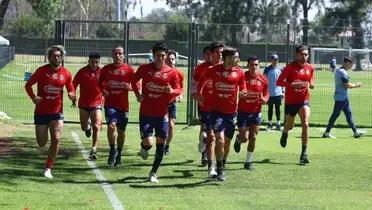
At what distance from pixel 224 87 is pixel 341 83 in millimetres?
6910

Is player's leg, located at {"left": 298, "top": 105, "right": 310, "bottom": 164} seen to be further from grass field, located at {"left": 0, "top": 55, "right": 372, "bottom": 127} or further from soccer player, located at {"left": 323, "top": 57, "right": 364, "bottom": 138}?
grass field, located at {"left": 0, "top": 55, "right": 372, "bottom": 127}

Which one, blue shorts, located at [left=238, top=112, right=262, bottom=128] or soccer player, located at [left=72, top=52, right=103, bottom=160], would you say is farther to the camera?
soccer player, located at [left=72, top=52, right=103, bottom=160]

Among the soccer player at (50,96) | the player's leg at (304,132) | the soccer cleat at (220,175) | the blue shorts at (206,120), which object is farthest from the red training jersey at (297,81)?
the soccer player at (50,96)

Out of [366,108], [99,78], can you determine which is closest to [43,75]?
[99,78]

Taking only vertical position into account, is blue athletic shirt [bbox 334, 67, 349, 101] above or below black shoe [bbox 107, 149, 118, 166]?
above

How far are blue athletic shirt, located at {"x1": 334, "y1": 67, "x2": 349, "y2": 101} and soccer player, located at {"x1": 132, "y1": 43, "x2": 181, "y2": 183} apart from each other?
7336 mm

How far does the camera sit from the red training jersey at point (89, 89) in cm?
1305

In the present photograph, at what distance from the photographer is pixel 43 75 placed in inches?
429

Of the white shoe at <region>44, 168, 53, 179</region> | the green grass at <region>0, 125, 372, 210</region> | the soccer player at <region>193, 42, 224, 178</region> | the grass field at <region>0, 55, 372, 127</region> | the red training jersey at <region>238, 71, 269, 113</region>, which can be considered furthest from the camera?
the grass field at <region>0, 55, 372, 127</region>

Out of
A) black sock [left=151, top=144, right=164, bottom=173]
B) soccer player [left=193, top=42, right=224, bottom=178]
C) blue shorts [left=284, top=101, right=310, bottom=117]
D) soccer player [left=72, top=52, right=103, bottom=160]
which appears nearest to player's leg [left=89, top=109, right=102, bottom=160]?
soccer player [left=72, top=52, right=103, bottom=160]

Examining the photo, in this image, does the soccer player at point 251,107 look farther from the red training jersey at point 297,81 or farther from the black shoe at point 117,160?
the black shoe at point 117,160

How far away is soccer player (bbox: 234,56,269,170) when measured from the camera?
12.4m

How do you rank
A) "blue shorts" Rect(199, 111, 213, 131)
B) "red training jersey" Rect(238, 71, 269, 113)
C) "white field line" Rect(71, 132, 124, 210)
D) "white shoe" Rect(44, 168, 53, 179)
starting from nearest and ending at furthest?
"white field line" Rect(71, 132, 124, 210), "white shoe" Rect(44, 168, 53, 179), "blue shorts" Rect(199, 111, 213, 131), "red training jersey" Rect(238, 71, 269, 113)

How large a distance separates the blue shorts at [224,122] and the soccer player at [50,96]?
2.35 m
